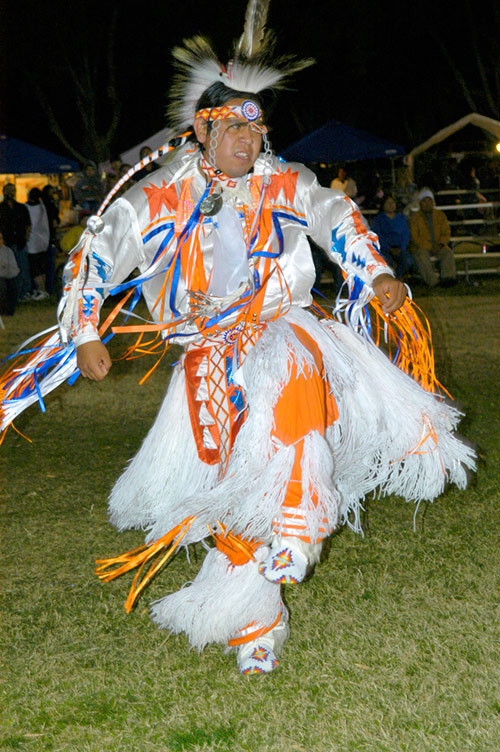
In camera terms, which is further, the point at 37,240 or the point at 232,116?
the point at 37,240

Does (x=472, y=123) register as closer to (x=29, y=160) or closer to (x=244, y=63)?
(x=29, y=160)

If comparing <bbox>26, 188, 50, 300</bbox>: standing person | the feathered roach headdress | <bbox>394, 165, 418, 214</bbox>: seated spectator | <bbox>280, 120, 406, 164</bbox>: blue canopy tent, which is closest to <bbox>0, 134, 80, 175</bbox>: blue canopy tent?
<bbox>26, 188, 50, 300</bbox>: standing person

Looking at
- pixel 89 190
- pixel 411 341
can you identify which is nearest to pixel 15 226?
pixel 89 190

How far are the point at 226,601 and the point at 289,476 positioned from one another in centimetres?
49

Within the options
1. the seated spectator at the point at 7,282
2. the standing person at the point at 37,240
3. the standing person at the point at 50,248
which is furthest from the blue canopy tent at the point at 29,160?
the seated spectator at the point at 7,282

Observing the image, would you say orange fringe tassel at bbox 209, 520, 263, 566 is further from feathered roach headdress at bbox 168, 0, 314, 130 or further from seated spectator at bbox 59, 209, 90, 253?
seated spectator at bbox 59, 209, 90, 253

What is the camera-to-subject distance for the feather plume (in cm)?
294

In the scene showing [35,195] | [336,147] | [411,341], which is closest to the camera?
[411,341]

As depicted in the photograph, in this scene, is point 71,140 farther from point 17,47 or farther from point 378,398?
point 378,398

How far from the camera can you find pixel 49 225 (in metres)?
13.2

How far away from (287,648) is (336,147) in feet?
44.9

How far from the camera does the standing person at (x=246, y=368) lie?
103 inches

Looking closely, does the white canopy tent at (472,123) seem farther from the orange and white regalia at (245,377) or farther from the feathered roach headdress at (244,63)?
the orange and white regalia at (245,377)

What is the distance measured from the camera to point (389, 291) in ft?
9.02
